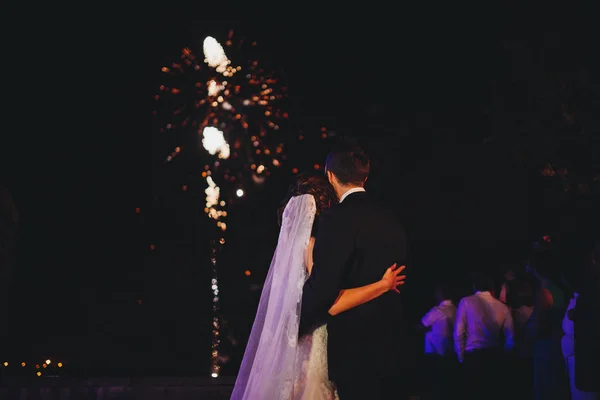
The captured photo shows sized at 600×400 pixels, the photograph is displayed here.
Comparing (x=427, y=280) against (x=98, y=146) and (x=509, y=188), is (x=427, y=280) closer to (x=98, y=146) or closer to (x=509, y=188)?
(x=509, y=188)

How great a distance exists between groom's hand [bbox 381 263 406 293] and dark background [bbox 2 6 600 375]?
8861 millimetres

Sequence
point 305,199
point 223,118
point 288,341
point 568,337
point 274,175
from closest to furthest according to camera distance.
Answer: point 288,341 → point 305,199 → point 568,337 → point 223,118 → point 274,175

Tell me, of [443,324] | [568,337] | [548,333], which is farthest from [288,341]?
[443,324]

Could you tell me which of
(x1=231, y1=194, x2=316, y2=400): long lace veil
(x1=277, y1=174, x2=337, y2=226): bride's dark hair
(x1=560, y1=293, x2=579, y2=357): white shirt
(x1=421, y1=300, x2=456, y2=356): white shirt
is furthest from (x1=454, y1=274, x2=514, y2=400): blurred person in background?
(x1=231, y1=194, x2=316, y2=400): long lace veil

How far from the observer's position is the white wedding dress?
13.3 feet

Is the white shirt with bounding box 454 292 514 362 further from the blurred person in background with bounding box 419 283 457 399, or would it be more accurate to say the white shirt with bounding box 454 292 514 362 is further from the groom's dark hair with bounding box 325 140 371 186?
the groom's dark hair with bounding box 325 140 371 186

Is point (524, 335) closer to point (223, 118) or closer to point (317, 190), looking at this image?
point (317, 190)

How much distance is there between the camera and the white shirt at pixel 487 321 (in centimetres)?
819

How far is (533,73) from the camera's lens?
12758 millimetres

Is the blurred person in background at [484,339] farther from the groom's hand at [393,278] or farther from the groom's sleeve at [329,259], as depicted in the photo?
the groom's sleeve at [329,259]

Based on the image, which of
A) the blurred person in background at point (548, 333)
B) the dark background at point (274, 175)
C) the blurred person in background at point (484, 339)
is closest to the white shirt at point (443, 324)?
the blurred person in background at point (484, 339)

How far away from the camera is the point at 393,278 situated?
12.3ft

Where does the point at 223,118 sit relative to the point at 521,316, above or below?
above

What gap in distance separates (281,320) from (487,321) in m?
4.63
